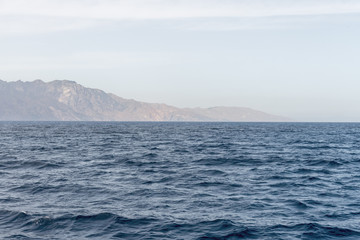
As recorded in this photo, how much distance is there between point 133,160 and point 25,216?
2449cm

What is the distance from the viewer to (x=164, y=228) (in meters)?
17.2

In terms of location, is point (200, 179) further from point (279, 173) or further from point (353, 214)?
point (353, 214)

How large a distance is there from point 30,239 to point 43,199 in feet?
23.9

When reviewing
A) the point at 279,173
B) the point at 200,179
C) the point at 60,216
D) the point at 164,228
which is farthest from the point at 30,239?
the point at 279,173

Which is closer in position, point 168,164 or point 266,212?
point 266,212

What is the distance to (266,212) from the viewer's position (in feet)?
65.5

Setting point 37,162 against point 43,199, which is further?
point 37,162

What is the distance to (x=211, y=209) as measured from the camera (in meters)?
20.5

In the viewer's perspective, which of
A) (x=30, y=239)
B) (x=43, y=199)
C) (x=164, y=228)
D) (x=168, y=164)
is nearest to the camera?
(x=30, y=239)

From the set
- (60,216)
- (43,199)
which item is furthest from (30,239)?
(43,199)

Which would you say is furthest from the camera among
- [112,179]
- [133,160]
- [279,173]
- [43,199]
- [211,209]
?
[133,160]

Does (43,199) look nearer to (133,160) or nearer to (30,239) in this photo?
(30,239)

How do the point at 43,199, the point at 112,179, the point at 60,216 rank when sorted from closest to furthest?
the point at 60,216
the point at 43,199
the point at 112,179

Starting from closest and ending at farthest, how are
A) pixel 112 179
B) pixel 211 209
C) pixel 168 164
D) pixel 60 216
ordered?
pixel 60 216 < pixel 211 209 < pixel 112 179 < pixel 168 164
